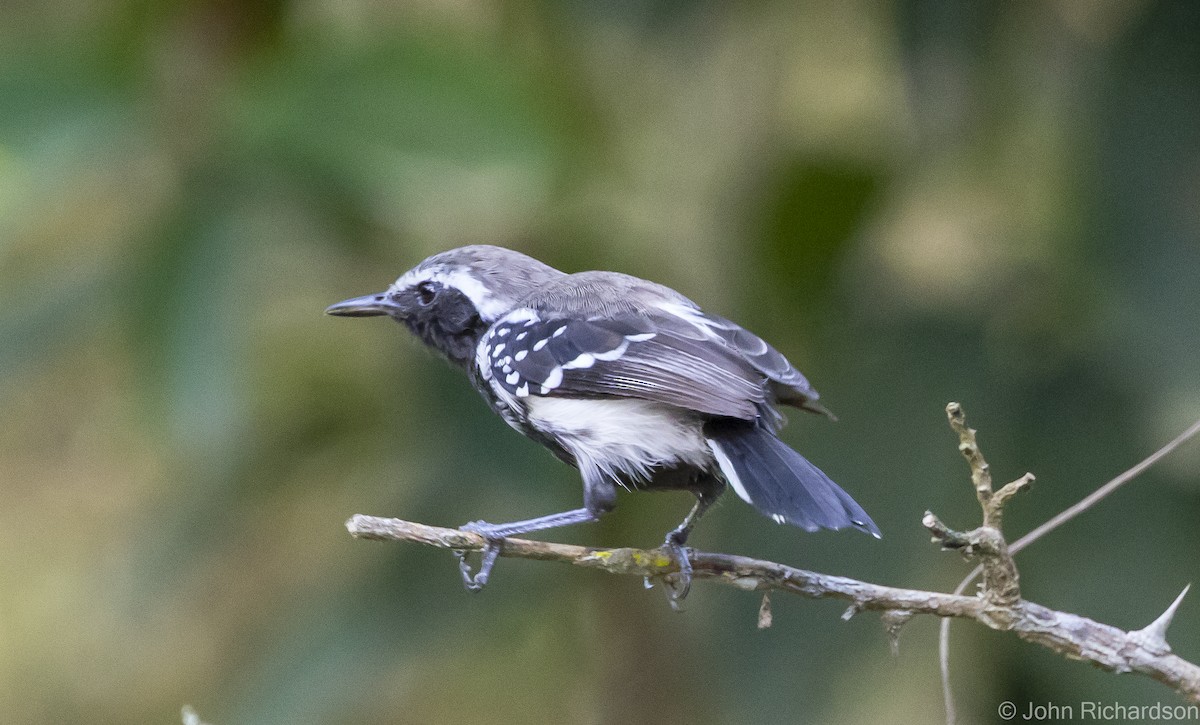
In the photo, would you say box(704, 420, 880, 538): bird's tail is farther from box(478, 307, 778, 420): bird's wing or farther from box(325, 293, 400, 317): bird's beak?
box(325, 293, 400, 317): bird's beak

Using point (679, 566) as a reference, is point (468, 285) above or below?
above

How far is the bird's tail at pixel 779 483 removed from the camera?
2014 mm

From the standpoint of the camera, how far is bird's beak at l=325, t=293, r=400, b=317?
262cm

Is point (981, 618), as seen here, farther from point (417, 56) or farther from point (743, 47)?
Answer: point (743, 47)

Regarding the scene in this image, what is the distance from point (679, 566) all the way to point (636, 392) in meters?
0.32

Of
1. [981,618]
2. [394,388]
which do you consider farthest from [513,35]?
[981,618]

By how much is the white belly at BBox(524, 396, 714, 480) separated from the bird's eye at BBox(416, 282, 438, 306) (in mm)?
423

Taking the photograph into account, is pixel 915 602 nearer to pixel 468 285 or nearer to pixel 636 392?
pixel 636 392

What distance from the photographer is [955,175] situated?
171 inches

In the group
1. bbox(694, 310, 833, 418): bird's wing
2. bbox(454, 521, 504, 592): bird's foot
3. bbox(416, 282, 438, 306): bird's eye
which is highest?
bbox(694, 310, 833, 418): bird's wing

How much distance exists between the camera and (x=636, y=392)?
226 cm

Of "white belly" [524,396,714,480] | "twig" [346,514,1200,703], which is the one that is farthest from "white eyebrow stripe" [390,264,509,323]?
"twig" [346,514,1200,703]

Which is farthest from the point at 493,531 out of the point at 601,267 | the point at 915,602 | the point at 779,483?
the point at 601,267

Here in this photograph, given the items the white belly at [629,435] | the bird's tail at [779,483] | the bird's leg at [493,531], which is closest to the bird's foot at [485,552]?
the bird's leg at [493,531]
